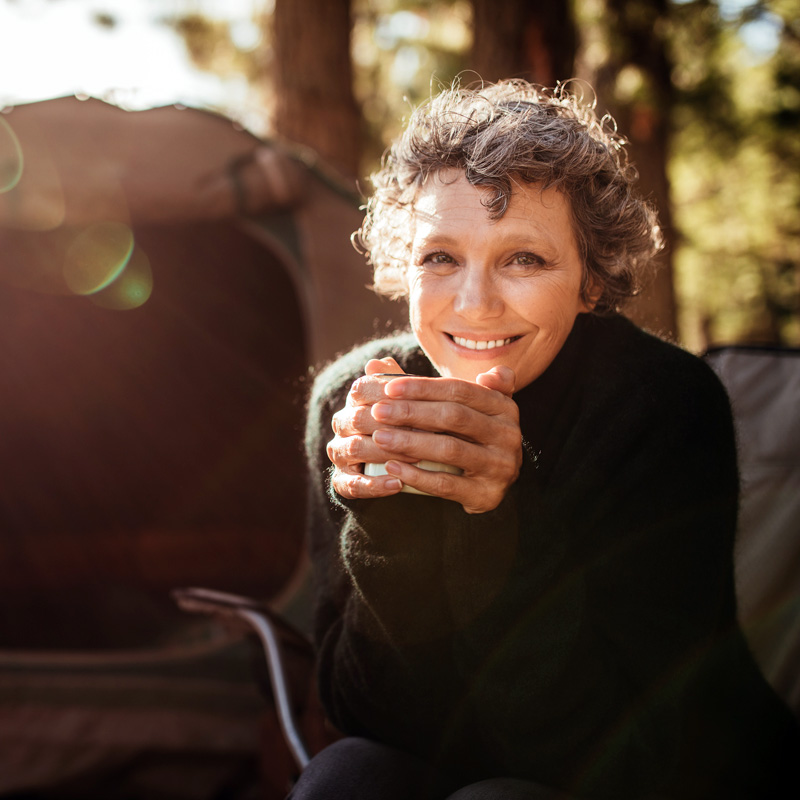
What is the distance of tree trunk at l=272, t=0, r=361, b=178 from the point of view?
12.2 ft

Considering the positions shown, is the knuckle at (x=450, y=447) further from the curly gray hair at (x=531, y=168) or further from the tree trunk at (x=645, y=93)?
the tree trunk at (x=645, y=93)

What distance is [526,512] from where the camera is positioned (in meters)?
1.00

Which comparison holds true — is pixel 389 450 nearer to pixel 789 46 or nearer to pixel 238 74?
pixel 789 46

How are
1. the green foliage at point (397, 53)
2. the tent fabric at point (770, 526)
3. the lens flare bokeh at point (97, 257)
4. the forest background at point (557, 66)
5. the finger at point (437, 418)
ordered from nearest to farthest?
1. the finger at point (437, 418)
2. the tent fabric at point (770, 526)
3. the lens flare bokeh at point (97, 257)
4. the forest background at point (557, 66)
5. the green foliage at point (397, 53)

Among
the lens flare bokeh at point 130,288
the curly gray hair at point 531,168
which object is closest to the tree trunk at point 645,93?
the curly gray hair at point 531,168

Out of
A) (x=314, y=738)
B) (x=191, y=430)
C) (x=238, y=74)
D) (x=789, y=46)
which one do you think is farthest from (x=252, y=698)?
(x=238, y=74)

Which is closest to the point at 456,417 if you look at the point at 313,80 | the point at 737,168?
the point at 313,80

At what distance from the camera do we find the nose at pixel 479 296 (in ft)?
3.43

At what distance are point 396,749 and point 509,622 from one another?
1.17ft

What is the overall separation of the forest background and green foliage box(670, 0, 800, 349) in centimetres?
2

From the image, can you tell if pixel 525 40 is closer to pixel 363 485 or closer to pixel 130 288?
pixel 130 288

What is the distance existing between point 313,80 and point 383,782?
11.5 feet

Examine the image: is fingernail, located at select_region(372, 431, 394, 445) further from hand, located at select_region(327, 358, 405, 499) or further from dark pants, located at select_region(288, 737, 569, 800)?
dark pants, located at select_region(288, 737, 569, 800)

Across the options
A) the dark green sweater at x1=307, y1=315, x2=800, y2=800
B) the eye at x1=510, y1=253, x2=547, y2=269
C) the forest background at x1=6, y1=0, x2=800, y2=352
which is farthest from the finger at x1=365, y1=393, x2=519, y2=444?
the forest background at x1=6, y1=0, x2=800, y2=352
